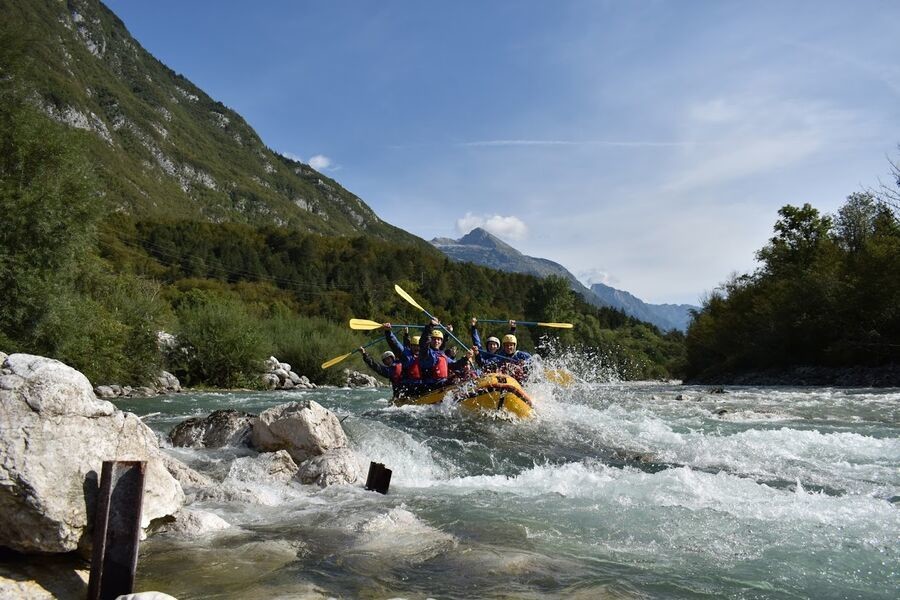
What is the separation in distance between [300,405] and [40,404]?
13.6 feet

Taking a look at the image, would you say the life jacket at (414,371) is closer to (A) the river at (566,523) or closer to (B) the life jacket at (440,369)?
(B) the life jacket at (440,369)

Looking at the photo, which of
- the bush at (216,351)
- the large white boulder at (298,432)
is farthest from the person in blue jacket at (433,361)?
the bush at (216,351)

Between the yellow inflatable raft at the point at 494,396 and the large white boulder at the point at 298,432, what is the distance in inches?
157

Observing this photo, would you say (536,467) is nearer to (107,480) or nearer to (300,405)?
(300,405)

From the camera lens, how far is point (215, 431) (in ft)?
26.9

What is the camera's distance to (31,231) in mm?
14711

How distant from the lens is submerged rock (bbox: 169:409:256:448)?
798cm

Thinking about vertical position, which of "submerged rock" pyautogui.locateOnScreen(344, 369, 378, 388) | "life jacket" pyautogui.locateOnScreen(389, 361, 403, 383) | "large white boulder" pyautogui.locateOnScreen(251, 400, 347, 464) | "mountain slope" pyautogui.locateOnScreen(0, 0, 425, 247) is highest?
"mountain slope" pyautogui.locateOnScreen(0, 0, 425, 247)

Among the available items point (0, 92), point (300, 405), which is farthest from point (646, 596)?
point (0, 92)

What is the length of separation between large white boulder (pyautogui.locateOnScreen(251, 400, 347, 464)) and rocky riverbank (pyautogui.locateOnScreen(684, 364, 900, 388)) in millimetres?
22662

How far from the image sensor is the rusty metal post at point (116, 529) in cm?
308

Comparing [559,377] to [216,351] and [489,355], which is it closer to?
[489,355]

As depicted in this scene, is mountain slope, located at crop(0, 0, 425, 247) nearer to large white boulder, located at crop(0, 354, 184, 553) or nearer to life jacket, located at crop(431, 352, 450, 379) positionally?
life jacket, located at crop(431, 352, 450, 379)

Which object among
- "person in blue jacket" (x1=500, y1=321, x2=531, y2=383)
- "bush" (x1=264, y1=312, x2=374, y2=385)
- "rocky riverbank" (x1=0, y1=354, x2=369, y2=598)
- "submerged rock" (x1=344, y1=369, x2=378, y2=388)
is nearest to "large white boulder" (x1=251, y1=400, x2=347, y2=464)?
"rocky riverbank" (x1=0, y1=354, x2=369, y2=598)
